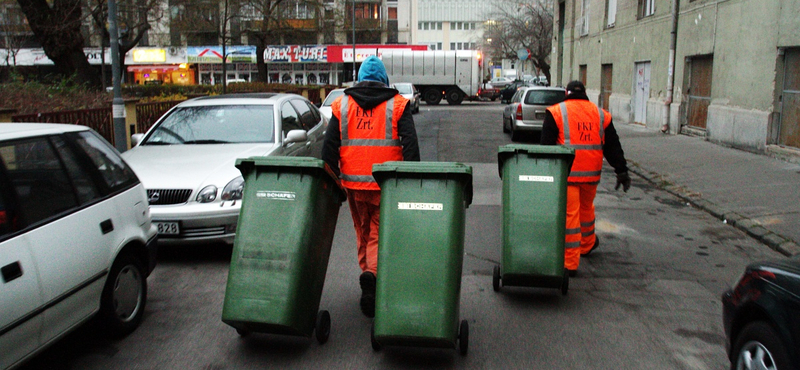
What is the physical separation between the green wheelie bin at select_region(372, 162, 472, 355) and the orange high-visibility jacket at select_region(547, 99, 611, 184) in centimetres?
194

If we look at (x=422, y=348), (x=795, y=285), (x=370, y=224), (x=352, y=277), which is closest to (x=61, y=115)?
(x=352, y=277)

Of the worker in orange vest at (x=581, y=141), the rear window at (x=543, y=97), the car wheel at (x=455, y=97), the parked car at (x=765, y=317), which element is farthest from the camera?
the car wheel at (x=455, y=97)

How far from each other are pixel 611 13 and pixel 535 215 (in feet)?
75.7

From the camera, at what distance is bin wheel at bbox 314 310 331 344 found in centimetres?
434

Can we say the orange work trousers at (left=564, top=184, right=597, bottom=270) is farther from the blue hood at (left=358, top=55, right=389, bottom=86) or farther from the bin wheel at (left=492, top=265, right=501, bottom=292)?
the blue hood at (left=358, top=55, right=389, bottom=86)

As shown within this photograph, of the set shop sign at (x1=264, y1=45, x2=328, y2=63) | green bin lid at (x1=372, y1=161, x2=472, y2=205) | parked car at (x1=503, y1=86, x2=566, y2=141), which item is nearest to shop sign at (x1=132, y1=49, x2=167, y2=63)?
shop sign at (x1=264, y1=45, x2=328, y2=63)

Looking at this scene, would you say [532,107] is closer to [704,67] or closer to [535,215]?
[704,67]

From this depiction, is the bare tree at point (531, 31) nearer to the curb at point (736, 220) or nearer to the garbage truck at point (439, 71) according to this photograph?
the garbage truck at point (439, 71)

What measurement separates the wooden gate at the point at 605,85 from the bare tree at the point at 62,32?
18.2 meters

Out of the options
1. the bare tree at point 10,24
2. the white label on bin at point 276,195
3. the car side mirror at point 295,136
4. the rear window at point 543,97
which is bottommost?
the white label on bin at point 276,195

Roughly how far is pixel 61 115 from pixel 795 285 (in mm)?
10659

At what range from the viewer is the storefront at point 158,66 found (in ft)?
186

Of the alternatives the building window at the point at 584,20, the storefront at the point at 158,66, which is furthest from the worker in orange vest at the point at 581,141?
the storefront at the point at 158,66

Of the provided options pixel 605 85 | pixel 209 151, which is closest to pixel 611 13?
pixel 605 85
